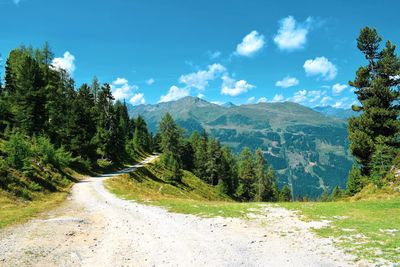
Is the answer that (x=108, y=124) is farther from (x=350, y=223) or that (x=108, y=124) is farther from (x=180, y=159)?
(x=350, y=223)

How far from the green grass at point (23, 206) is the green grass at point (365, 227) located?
19156 millimetres

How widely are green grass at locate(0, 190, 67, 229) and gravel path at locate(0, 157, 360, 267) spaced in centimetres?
138

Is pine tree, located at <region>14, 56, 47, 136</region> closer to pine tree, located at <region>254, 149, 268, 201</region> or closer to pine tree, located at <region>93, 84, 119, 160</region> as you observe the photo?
pine tree, located at <region>93, 84, 119, 160</region>

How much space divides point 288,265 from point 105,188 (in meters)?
30.9

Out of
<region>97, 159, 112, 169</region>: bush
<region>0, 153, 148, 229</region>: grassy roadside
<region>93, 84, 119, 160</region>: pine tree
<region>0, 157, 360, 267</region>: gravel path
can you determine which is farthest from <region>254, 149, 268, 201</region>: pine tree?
<region>0, 157, 360, 267</region>: gravel path

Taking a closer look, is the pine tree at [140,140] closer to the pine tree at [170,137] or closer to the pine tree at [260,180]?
the pine tree at [170,137]

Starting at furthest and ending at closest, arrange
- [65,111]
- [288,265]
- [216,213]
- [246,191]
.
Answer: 1. [246,191]
2. [65,111]
3. [216,213]
4. [288,265]

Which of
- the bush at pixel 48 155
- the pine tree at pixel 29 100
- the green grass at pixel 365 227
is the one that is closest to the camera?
the green grass at pixel 365 227

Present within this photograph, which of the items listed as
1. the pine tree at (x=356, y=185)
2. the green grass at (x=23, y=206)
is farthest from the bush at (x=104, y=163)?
the pine tree at (x=356, y=185)

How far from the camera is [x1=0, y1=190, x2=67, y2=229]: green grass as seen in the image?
20509 mm

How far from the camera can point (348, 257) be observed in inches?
497

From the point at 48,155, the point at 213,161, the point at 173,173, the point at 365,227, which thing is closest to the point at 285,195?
the point at 213,161

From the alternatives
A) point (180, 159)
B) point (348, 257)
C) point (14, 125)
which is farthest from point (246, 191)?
point (348, 257)

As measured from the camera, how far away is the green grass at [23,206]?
20.5 metres
